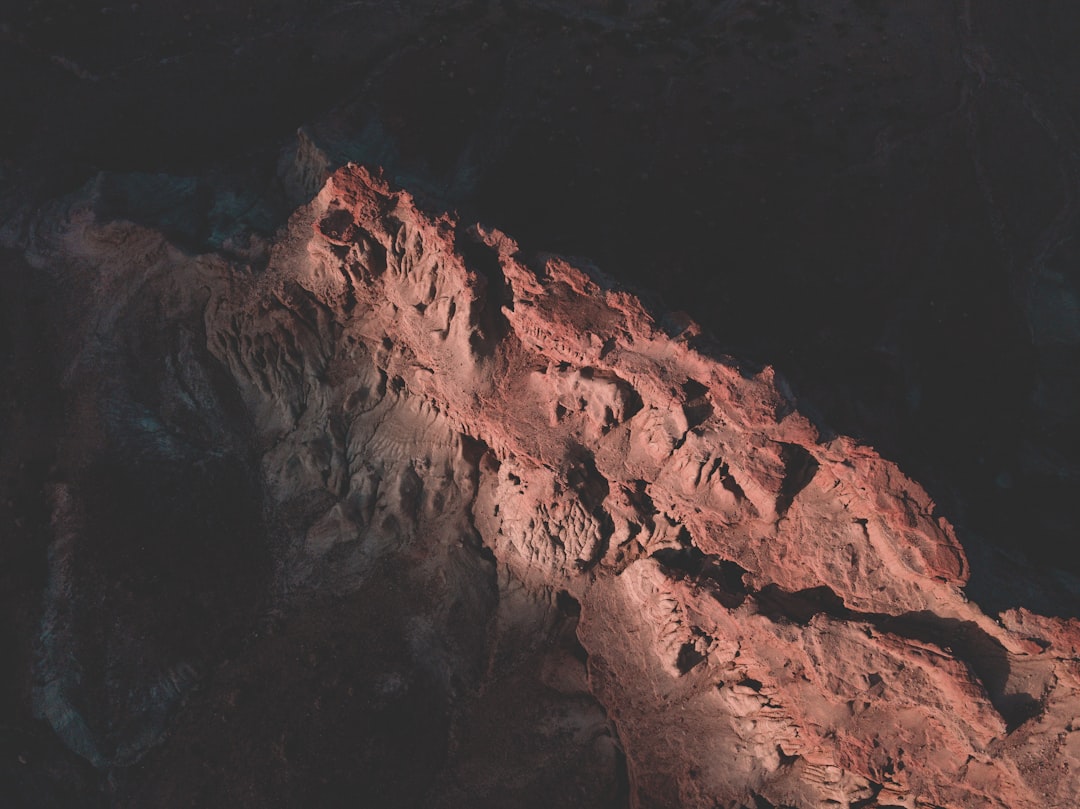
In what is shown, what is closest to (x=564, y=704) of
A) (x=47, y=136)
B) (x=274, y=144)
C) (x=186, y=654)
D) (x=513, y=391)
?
(x=513, y=391)

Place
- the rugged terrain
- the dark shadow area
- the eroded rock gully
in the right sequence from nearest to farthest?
the dark shadow area < the eroded rock gully < the rugged terrain

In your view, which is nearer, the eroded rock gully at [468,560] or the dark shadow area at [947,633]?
the dark shadow area at [947,633]

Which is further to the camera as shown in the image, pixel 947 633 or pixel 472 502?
pixel 472 502

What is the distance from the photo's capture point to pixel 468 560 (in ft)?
53.9

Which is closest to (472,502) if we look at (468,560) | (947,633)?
(468,560)

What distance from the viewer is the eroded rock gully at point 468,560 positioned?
12.9 meters

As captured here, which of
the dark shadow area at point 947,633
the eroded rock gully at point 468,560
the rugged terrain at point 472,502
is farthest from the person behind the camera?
the rugged terrain at point 472,502

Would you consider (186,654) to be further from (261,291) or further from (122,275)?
(122,275)

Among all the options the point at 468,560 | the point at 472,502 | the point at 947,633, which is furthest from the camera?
the point at 472,502

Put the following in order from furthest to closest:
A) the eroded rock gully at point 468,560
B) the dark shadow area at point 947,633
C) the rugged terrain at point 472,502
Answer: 1. the rugged terrain at point 472,502
2. the eroded rock gully at point 468,560
3. the dark shadow area at point 947,633

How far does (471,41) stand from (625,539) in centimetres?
2022

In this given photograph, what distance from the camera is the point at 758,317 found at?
23594 mm

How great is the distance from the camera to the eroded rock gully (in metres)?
12.9

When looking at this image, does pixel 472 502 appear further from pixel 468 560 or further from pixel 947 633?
pixel 947 633
